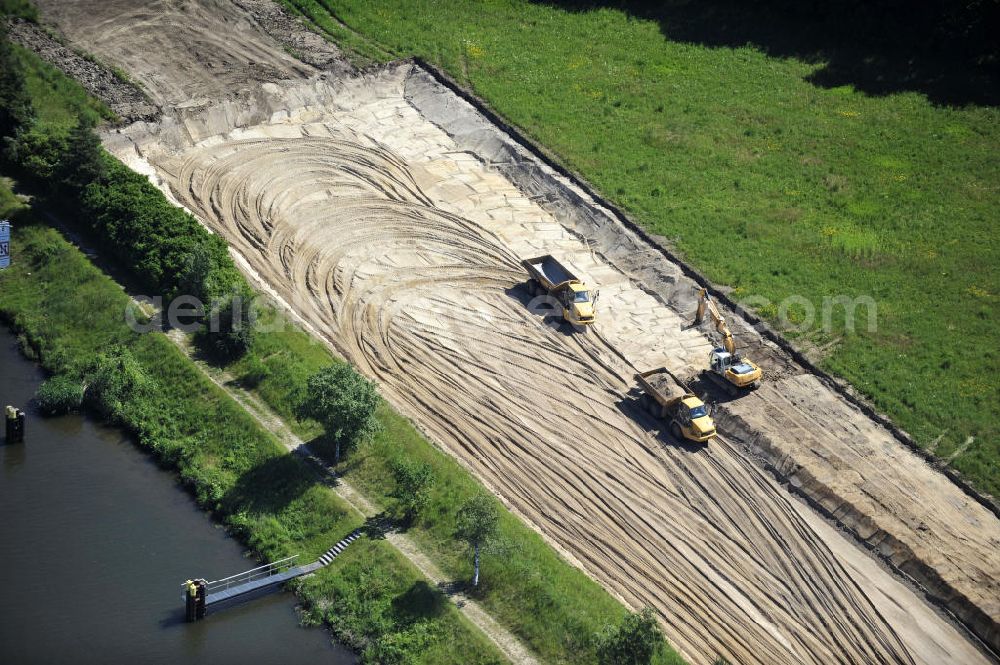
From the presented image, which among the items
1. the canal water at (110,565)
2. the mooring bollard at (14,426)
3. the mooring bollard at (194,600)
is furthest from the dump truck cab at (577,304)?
the mooring bollard at (14,426)

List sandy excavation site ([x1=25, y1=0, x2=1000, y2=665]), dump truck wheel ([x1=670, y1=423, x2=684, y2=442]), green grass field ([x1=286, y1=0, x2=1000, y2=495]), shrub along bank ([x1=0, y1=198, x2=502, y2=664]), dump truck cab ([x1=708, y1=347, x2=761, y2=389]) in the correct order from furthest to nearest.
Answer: green grass field ([x1=286, y1=0, x2=1000, y2=495]), dump truck cab ([x1=708, y1=347, x2=761, y2=389]), dump truck wheel ([x1=670, y1=423, x2=684, y2=442]), sandy excavation site ([x1=25, y1=0, x2=1000, y2=665]), shrub along bank ([x1=0, y1=198, x2=502, y2=664])

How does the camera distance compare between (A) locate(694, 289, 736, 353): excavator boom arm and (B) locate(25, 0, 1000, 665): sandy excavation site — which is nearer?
(B) locate(25, 0, 1000, 665): sandy excavation site

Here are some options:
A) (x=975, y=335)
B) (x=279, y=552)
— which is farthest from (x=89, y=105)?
(x=975, y=335)

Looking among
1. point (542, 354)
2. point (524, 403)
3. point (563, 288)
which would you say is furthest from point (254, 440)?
point (563, 288)

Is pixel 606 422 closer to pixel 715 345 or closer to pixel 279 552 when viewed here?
pixel 715 345

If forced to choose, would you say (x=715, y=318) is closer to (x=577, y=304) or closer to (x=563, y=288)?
(x=577, y=304)

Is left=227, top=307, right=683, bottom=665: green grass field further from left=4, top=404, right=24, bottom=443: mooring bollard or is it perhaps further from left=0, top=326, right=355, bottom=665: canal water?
left=4, top=404, right=24, bottom=443: mooring bollard

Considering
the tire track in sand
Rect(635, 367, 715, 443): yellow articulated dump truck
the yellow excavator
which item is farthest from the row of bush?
the yellow excavator
